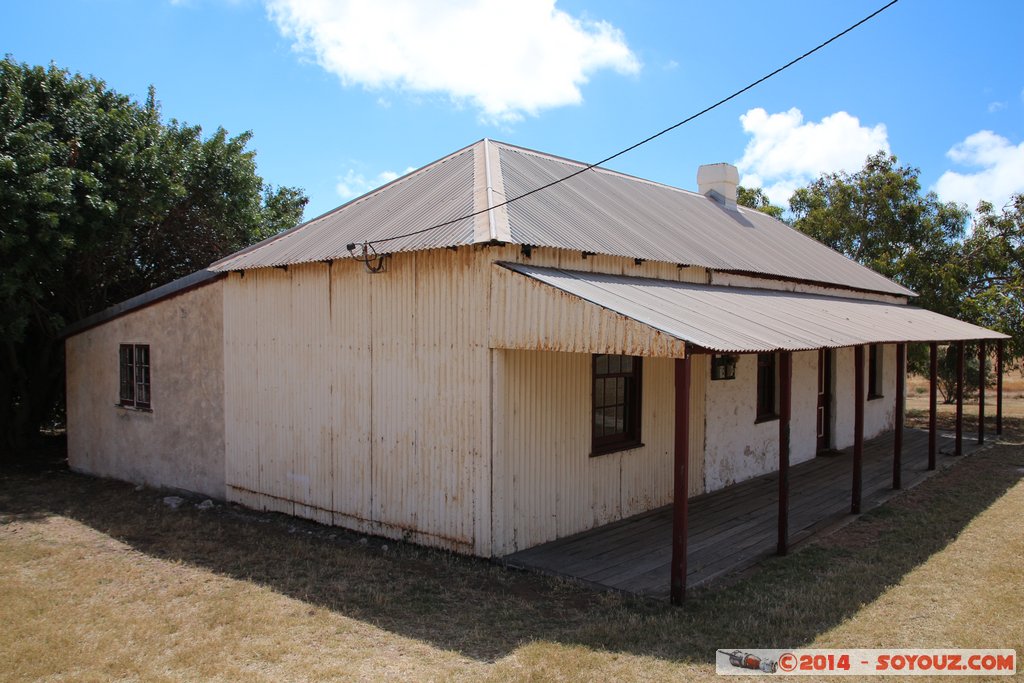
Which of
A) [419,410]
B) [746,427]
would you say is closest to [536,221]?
[419,410]

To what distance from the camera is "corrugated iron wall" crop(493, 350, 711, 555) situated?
7148mm

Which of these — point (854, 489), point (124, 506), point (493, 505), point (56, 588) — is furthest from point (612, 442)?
point (124, 506)

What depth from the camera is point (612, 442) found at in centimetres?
857

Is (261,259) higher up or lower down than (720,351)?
higher up

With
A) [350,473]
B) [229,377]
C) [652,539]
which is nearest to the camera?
[652,539]

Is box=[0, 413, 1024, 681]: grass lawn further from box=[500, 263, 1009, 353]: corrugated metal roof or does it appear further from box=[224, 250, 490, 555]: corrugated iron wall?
box=[500, 263, 1009, 353]: corrugated metal roof

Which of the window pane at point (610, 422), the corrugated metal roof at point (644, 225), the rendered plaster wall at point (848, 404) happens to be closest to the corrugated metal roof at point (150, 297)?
the corrugated metal roof at point (644, 225)

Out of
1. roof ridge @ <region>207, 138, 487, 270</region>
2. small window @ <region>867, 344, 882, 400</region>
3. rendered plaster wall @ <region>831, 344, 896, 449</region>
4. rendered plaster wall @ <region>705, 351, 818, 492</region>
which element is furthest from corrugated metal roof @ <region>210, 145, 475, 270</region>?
small window @ <region>867, 344, 882, 400</region>

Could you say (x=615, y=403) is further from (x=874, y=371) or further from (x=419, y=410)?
(x=874, y=371)

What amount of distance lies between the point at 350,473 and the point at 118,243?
734 cm

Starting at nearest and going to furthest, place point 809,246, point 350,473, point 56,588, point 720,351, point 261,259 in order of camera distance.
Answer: point 720,351 → point 56,588 → point 350,473 → point 261,259 → point 809,246

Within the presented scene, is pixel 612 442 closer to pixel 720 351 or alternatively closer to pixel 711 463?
pixel 711 463

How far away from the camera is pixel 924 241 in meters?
21.1

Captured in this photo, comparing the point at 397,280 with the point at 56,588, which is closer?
the point at 56,588
